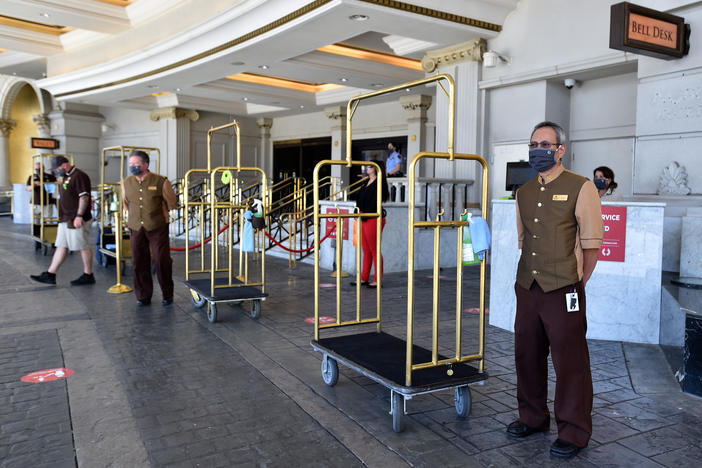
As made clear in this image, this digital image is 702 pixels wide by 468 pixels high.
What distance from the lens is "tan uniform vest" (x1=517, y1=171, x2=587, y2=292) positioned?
2922mm

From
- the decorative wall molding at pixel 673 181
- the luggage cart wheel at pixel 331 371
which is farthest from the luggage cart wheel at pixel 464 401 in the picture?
the decorative wall molding at pixel 673 181

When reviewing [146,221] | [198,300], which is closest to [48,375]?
[198,300]

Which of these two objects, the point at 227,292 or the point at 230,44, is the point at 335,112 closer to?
the point at 230,44

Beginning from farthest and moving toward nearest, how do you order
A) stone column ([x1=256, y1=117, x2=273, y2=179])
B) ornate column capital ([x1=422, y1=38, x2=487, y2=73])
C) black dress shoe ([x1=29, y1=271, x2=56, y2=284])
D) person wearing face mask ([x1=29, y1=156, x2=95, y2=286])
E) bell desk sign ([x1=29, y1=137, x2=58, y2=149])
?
stone column ([x1=256, y1=117, x2=273, y2=179])
bell desk sign ([x1=29, y1=137, x2=58, y2=149])
ornate column capital ([x1=422, y1=38, x2=487, y2=73])
black dress shoe ([x1=29, y1=271, x2=56, y2=284])
person wearing face mask ([x1=29, y1=156, x2=95, y2=286])

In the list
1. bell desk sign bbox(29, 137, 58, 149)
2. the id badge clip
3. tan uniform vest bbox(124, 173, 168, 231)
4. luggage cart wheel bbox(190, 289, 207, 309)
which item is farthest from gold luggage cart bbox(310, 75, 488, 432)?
bell desk sign bbox(29, 137, 58, 149)

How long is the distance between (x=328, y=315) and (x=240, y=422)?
9.20 ft

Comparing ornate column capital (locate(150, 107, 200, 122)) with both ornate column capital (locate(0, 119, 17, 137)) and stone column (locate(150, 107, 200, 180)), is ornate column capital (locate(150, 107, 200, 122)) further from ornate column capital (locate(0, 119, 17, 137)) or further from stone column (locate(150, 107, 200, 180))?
ornate column capital (locate(0, 119, 17, 137))

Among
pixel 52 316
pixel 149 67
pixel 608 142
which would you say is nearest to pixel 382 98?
pixel 149 67

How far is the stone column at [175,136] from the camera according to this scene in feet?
61.8

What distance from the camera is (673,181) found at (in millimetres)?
6645

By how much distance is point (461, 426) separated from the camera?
3.32 meters

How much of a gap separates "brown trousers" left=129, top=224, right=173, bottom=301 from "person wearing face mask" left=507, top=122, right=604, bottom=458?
4532 mm

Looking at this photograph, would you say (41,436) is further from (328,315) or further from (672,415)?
(672,415)

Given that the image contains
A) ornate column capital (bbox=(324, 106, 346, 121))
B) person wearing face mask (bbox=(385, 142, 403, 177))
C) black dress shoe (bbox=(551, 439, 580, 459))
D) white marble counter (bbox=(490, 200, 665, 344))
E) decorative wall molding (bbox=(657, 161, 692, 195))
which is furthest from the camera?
ornate column capital (bbox=(324, 106, 346, 121))
